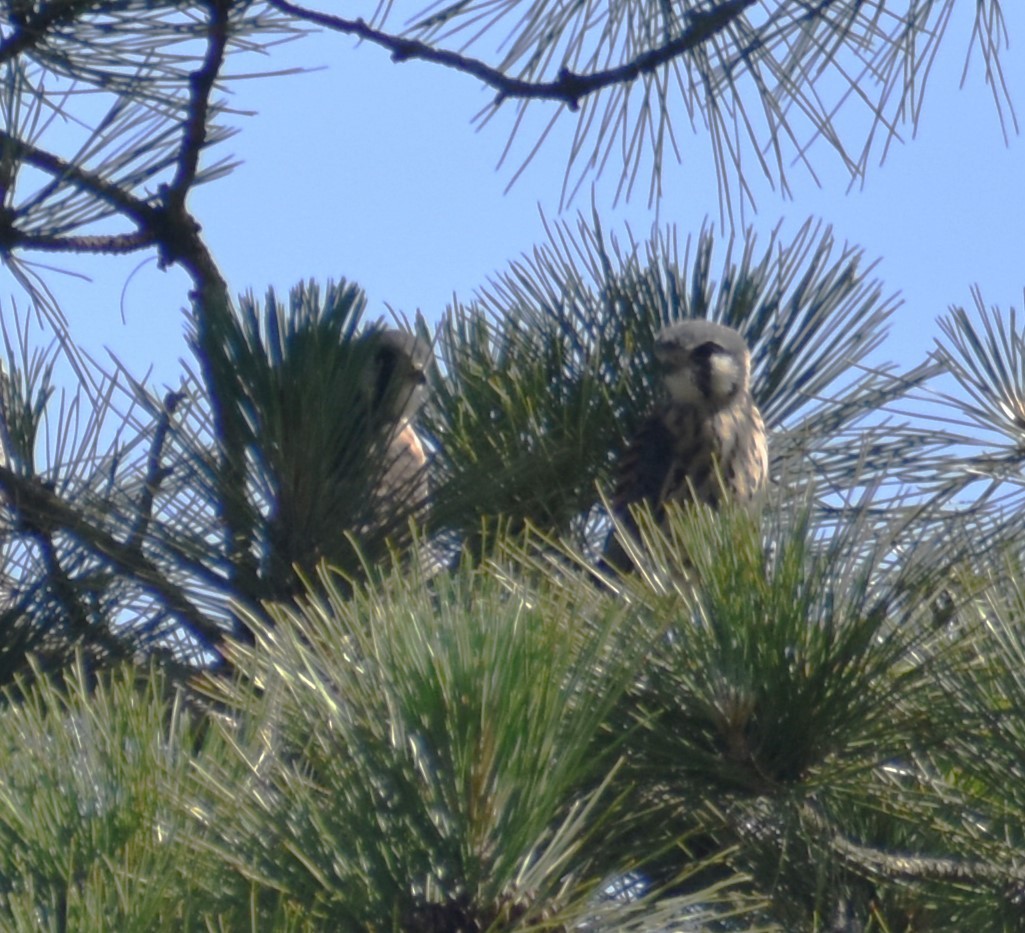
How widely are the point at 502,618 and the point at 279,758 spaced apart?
22 centimetres

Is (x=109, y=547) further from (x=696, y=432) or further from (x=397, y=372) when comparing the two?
(x=696, y=432)

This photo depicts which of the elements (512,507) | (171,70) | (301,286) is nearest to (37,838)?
(301,286)

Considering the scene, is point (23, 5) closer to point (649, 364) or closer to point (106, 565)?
point (106, 565)

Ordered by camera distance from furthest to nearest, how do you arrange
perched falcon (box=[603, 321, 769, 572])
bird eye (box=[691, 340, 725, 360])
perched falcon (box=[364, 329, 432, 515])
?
1. bird eye (box=[691, 340, 725, 360])
2. perched falcon (box=[603, 321, 769, 572])
3. perched falcon (box=[364, 329, 432, 515])

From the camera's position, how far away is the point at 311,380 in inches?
72.5

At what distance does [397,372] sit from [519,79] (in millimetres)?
429

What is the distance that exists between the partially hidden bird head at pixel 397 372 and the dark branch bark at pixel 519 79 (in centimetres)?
34

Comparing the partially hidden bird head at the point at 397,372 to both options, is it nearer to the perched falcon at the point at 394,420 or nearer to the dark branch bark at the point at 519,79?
the perched falcon at the point at 394,420

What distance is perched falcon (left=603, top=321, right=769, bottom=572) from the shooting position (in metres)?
2.70

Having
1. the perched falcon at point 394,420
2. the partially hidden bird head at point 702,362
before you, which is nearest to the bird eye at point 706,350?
the partially hidden bird head at point 702,362

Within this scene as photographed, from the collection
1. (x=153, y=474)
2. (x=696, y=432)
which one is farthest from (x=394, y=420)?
(x=696, y=432)

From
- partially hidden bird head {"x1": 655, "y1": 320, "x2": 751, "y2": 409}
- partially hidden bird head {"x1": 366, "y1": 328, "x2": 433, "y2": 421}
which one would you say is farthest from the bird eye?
partially hidden bird head {"x1": 366, "y1": 328, "x2": 433, "y2": 421}

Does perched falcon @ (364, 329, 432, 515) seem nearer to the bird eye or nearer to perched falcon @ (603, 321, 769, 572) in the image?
perched falcon @ (603, 321, 769, 572)

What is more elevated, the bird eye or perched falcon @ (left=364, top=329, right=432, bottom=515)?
the bird eye
